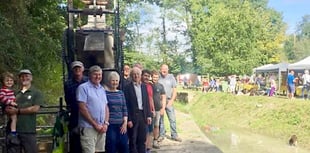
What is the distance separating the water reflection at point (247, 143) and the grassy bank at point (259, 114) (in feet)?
1.79

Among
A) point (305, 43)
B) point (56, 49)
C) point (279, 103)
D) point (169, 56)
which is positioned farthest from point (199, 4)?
point (305, 43)

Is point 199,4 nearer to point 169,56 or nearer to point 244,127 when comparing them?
point 169,56

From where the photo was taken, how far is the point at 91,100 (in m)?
5.31

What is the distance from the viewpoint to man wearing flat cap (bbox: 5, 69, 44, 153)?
217 inches

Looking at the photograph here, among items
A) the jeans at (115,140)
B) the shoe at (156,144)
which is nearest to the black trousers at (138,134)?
the jeans at (115,140)

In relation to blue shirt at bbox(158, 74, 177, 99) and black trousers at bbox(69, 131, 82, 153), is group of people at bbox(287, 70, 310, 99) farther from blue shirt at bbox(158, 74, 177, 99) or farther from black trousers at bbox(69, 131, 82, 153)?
black trousers at bbox(69, 131, 82, 153)

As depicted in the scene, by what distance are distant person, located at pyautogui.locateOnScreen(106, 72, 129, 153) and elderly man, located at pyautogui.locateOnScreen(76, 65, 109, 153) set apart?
0.33m

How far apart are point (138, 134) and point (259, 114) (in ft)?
45.5

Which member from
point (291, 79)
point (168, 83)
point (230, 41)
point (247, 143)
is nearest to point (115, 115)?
point (168, 83)

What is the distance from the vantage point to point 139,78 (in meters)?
6.78

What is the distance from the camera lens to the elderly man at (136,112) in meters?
6.64

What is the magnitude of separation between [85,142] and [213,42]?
29730mm

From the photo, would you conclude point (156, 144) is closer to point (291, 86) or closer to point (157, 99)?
point (157, 99)

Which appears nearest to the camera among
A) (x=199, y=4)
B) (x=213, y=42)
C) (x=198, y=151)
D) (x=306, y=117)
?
(x=198, y=151)
